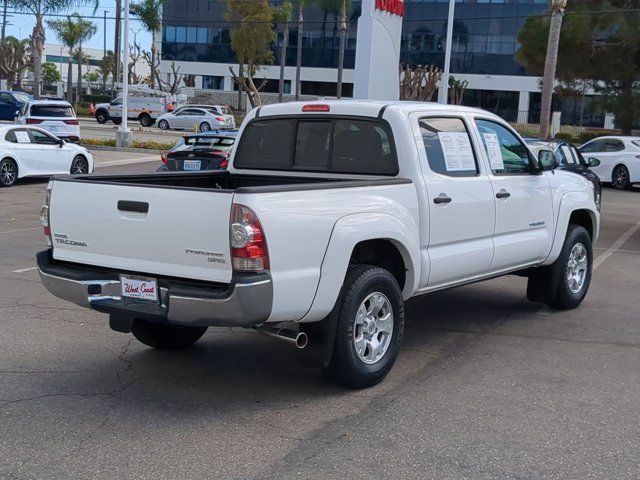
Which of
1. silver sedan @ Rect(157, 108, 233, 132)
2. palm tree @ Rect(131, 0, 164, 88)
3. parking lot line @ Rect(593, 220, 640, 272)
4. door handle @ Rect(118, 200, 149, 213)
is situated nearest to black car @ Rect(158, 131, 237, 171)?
parking lot line @ Rect(593, 220, 640, 272)

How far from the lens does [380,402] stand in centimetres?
580

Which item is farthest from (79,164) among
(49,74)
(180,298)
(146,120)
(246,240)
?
(49,74)

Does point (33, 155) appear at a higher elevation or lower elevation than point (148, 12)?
lower

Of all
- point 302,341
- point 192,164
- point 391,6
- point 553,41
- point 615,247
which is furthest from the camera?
point 553,41

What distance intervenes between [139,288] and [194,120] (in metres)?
42.4

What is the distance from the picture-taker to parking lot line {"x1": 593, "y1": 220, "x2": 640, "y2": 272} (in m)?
12.3

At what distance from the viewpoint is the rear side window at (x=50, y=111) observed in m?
27.7

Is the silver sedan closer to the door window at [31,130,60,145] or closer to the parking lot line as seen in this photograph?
the door window at [31,130,60,145]

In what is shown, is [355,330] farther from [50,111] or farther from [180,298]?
[50,111]

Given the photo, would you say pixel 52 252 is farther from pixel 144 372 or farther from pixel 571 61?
pixel 571 61

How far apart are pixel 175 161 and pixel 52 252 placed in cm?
968

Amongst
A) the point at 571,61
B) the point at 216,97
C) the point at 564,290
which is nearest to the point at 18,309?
the point at 564,290

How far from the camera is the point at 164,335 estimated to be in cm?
688

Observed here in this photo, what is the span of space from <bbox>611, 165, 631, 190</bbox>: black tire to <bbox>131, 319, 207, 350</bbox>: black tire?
2131cm
